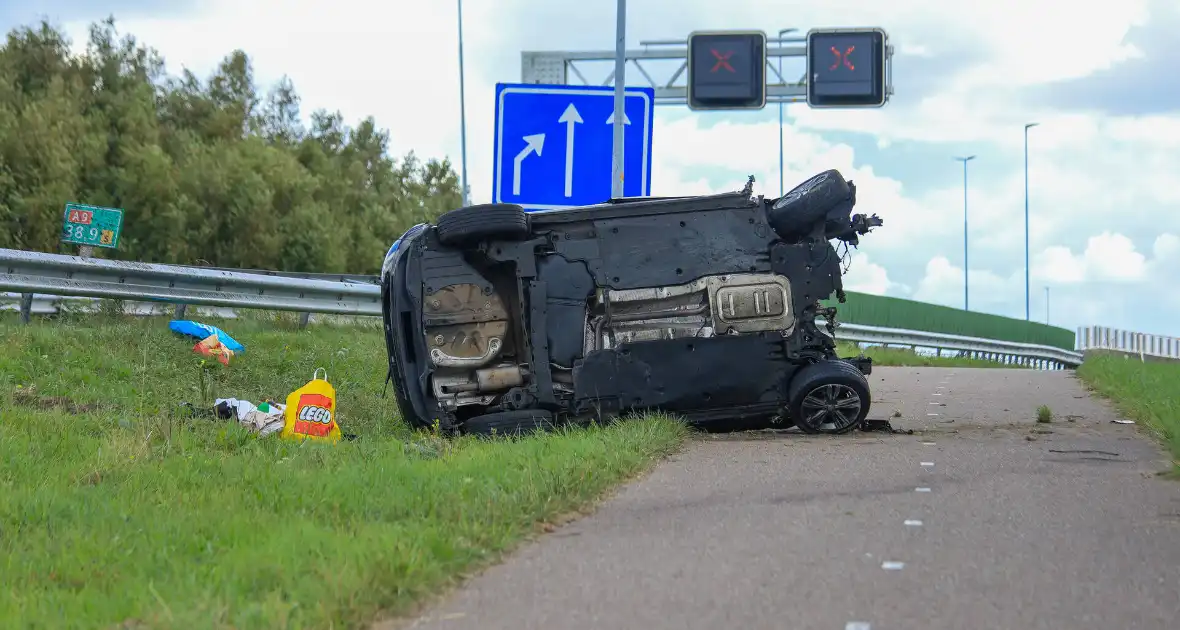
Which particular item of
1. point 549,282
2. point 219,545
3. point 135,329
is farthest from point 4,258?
point 219,545

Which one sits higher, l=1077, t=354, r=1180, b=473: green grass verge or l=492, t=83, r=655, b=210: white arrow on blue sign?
l=492, t=83, r=655, b=210: white arrow on blue sign

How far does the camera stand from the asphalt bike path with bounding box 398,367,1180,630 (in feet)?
15.0

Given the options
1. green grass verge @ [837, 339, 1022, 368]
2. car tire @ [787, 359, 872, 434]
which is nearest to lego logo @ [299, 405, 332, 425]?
car tire @ [787, 359, 872, 434]

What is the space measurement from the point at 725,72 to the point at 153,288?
29.8 ft

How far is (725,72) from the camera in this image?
2036 centimetres

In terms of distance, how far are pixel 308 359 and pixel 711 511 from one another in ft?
29.8

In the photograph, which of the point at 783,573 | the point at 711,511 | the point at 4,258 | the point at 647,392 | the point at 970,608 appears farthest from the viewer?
the point at 4,258

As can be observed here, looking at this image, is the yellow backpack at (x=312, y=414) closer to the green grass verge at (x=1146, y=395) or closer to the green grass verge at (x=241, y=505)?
the green grass verge at (x=241, y=505)

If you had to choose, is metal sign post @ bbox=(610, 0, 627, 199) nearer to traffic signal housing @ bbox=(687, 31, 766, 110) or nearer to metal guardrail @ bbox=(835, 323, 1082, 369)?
traffic signal housing @ bbox=(687, 31, 766, 110)

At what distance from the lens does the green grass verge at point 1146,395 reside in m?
9.55

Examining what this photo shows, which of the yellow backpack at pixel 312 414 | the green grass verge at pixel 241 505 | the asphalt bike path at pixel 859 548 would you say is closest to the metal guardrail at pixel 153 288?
the green grass verge at pixel 241 505

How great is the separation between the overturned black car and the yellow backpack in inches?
25.5

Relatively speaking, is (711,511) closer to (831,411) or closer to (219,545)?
(219,545)

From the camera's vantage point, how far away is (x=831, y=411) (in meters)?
9.88
